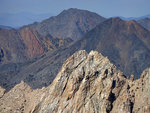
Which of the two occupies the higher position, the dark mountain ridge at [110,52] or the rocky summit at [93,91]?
the rocky summit at [93,91]

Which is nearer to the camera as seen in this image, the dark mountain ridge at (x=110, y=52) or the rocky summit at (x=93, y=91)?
the rocky summit at (x=93, y=91)

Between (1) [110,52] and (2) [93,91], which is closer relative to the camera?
(2) [93,91]

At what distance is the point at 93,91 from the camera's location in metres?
20.8

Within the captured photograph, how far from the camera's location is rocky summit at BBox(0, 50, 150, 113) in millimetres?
20156

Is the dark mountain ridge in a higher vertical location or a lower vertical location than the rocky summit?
Result: lower

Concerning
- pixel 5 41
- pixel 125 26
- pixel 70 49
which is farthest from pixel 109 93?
pixel 5 41

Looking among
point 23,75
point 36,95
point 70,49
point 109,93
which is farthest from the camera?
point 70,49

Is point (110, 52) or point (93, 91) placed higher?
point (93, 91)

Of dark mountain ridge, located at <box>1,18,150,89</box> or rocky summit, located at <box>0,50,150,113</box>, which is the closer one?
rocky summit, located at <box>0,50,150,113</box>

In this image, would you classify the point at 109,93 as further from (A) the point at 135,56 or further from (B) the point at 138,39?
(B) the point at 138,39

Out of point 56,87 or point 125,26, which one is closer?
point 56,87

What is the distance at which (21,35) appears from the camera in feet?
559

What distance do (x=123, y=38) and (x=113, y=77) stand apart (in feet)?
351

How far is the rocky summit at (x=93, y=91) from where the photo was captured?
66.1ft
